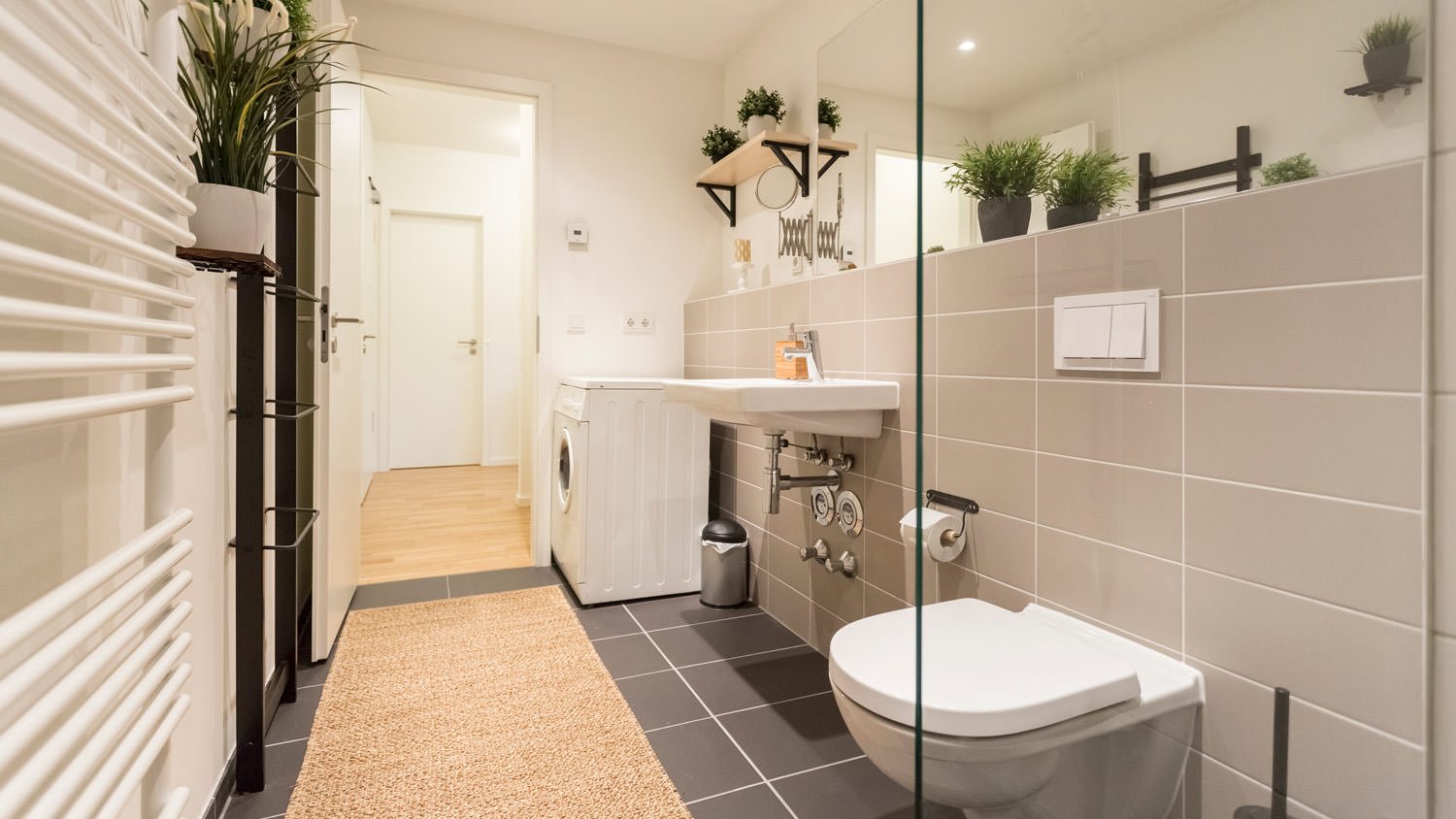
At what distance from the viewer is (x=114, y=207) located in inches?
27.0

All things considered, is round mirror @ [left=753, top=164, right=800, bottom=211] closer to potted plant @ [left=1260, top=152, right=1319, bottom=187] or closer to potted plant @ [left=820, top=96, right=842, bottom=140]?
potted plant @ [left=820, top=96, right=842, bottom=140]

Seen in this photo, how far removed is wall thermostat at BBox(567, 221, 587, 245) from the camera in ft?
9.89

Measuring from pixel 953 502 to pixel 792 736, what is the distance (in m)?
0.83

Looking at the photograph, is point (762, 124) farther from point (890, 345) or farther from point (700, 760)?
point (700, 760)

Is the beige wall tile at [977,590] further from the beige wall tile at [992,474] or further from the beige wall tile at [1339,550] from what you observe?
the beige wall tile at [1339,550]

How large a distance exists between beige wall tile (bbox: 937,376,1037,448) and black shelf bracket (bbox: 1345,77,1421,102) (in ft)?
1.35

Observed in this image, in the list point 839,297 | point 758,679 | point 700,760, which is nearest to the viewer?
point 700,760

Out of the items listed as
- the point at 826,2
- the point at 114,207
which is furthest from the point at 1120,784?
the point at 826,2

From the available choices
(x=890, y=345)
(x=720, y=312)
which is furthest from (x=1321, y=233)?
(x=720, y=312)

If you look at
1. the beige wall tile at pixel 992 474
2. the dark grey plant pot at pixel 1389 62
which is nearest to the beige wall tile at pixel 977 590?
the beige wall tile at pixel 992 474

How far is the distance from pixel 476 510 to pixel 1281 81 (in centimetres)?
410

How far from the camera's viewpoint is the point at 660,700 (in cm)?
186

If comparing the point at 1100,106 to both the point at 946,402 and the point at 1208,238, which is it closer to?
the point at 1208,238

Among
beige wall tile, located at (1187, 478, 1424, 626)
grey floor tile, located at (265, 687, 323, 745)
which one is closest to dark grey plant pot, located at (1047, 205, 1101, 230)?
beige wall tile, located at (1187, 478, 1424, 626)
